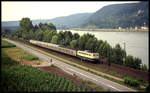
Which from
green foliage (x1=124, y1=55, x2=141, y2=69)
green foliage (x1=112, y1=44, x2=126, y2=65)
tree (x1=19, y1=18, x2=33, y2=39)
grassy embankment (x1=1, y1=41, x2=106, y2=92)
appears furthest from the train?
tree (x1=19, y1=18, x2=33, y2=39)

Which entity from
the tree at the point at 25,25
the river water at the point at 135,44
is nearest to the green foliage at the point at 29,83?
the river water at the point at 135,44

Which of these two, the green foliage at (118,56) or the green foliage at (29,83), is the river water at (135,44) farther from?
the green foliage at (29,83)

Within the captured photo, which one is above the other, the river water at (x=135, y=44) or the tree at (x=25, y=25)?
the tree at (x=25, y=25)

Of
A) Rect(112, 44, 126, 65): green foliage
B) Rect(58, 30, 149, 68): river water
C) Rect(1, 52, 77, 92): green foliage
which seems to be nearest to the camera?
Rect(1, 52, 77, 92): green foliage

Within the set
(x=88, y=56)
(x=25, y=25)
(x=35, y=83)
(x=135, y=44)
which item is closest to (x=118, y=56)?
(x=88, y=56)

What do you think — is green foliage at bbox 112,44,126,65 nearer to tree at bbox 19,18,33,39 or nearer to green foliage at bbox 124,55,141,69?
green foliage at bbox 124,55,141,69

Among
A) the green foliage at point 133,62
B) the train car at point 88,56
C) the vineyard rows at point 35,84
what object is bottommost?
the vineyard rows at point 35,84

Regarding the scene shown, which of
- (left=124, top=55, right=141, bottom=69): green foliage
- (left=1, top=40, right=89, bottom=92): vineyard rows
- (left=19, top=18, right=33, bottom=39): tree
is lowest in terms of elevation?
(left=1, top=40, right=89, bottom=92): vineyard rows

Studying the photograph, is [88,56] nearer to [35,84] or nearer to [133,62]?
[133,62]

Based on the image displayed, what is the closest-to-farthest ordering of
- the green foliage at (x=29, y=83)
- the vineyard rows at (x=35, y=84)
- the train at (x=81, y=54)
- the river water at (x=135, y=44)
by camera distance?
the vineyard rows at (x=35, y=84), the green foliage at (x=29, y=83), the train at (x=81, y=54), the river water at (x=135, y=44)

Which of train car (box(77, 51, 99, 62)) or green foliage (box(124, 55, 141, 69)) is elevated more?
train car (box(77, 51, 99, 62))

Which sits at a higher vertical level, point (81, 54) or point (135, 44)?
point (135, 44)

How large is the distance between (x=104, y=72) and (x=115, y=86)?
813cm

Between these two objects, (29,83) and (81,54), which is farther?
(81,54)
